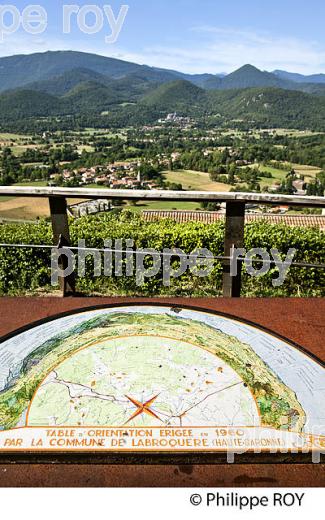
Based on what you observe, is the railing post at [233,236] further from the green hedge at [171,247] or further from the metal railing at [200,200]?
the green hedge at [171,247]

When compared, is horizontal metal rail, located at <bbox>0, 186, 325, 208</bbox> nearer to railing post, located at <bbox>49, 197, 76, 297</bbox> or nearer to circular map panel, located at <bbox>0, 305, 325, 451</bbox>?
railing post, located at <bbox>49, 197, 76, 297</bbox>

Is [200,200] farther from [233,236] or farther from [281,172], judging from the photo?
[281,172]

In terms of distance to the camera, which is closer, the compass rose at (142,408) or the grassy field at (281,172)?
the compass rose at (142,408)

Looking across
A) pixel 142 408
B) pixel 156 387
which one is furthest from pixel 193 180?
pixel 142 408

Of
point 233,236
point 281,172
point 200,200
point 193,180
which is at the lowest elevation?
point 193,180

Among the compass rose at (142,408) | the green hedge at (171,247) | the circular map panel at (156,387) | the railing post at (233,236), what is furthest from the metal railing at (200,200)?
the compass rose at (142,408)
